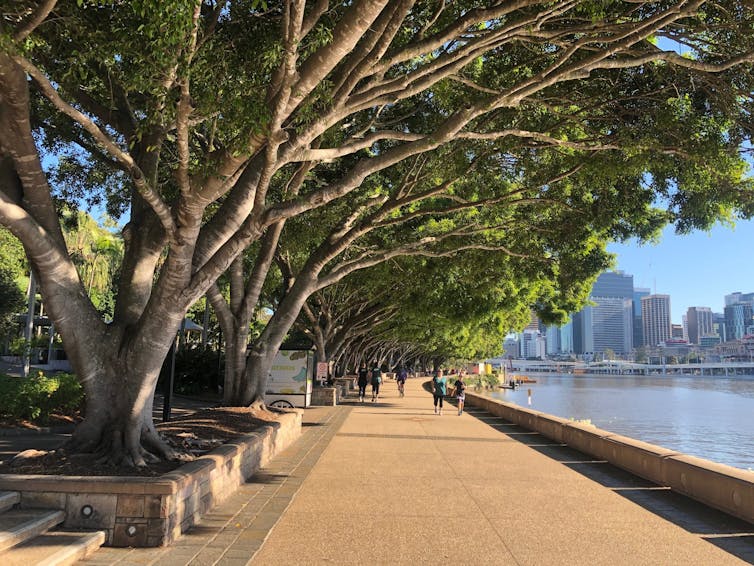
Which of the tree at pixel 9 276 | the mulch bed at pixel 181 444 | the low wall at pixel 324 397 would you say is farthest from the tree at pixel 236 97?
the tree at pixel 9 276

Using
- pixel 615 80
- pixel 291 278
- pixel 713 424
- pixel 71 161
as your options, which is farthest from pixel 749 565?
pixel 713 424

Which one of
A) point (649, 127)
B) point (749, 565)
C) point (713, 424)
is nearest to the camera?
point (749, 565)

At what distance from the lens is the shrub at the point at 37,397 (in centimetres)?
1175

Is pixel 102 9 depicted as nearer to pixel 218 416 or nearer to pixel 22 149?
pixel 22 149

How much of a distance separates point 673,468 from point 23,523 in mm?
7495

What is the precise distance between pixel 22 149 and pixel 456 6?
19.8ft

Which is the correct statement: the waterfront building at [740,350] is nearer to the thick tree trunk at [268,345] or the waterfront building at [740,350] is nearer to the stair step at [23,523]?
the thick tree trunk at [268,345]

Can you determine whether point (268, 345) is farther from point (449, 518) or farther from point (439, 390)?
point (439, 390)

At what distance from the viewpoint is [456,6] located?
8.84 m

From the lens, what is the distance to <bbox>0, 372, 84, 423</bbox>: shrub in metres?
11.8

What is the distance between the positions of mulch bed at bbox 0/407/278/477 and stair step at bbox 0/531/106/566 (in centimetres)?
96

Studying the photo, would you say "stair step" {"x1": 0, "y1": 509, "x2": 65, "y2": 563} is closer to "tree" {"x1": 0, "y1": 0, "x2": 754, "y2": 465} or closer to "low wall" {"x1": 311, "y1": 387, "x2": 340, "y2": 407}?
"tree" {"x1": 0, "y1": 0, "x2": 754, "y2": 465}

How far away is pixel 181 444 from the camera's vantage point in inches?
325

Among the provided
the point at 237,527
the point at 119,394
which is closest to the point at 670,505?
the point at 237,527
